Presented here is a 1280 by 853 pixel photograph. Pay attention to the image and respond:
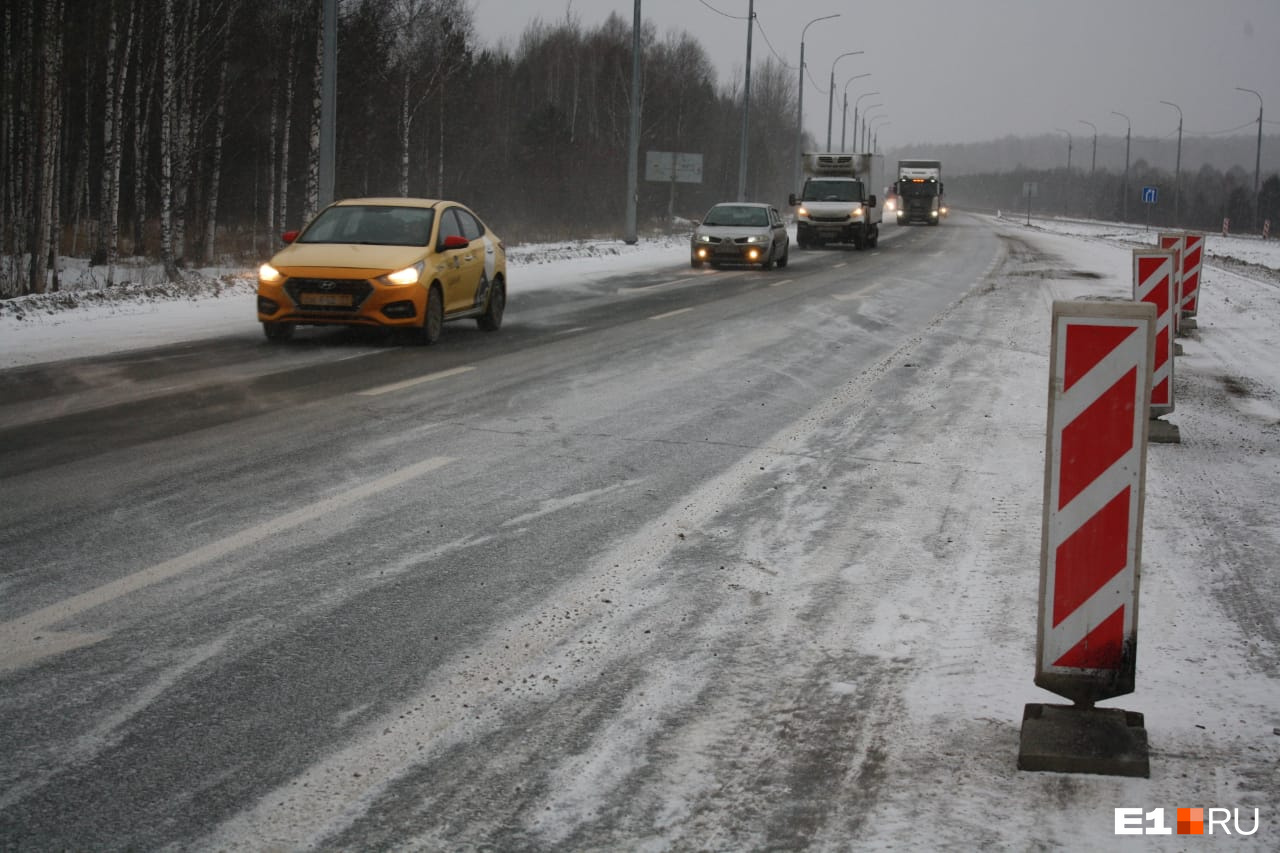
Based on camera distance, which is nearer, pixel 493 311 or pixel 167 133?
pixel 493 311

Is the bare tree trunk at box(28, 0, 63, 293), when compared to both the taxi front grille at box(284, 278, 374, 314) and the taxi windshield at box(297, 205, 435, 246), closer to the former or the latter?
the taxi windshield at box(297, 205, 435, 246)

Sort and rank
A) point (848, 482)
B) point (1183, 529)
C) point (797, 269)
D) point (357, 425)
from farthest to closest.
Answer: point (797, 269) → point (357, 425) → point (848, 482) → point (1183, 529)

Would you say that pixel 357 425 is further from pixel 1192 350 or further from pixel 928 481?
pixel 1192 350

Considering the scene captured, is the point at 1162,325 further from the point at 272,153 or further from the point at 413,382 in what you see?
the point at 272,153

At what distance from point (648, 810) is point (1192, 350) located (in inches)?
567

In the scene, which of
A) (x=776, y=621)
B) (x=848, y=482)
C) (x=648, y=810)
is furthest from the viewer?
(x=848, y=482)

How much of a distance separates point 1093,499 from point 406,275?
443 inches

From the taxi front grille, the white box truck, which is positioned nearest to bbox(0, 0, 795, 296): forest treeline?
the taxi front grille

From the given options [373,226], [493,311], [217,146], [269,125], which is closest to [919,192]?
[269,125]

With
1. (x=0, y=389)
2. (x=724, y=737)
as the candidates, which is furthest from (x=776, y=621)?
(x=0, y=389)

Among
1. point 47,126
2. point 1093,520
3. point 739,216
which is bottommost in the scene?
point 1093,520

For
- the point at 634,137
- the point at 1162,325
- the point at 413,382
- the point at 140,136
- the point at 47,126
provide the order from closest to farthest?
the point at 1162,325 → the point at 413,382 → the point at 47,126 → the point at 634,137 → the point at 140,136

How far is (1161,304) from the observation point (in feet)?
33.2

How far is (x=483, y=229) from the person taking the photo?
670 inches
